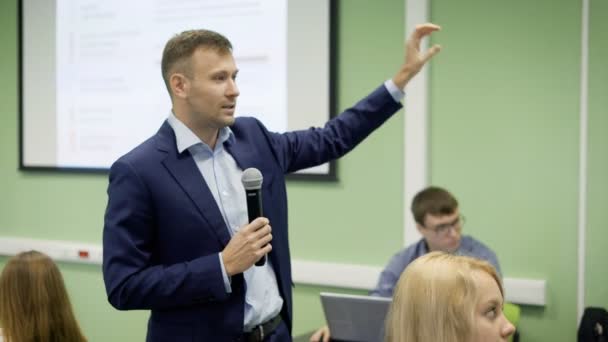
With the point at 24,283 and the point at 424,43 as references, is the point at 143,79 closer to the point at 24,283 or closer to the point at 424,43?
the point at 424,43

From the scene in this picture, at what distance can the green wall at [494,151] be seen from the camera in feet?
10.2

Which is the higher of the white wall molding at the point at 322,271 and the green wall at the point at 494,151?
the green wall at the point at 494,151

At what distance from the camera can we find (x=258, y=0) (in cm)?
376

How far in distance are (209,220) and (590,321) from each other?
168cm

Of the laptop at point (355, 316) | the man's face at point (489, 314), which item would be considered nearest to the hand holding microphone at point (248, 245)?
the man's face at point (489, 314)

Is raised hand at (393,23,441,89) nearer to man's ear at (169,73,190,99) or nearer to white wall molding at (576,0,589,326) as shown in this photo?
man's ear at (169,73,190,99)

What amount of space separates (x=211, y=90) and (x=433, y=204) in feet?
4.37

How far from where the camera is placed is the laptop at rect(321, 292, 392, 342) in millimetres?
2441

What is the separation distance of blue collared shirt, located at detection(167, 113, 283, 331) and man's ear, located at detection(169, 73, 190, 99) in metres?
0.07

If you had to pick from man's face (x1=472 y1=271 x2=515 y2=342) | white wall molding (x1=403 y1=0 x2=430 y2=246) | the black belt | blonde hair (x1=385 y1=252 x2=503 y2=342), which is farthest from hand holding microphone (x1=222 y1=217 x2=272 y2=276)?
white wall molding (x1=403 y1=0 x2=430 y2=246)

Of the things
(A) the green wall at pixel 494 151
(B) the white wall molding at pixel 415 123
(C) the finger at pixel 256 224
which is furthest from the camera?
(B) the white wall molding at pixel 415 123

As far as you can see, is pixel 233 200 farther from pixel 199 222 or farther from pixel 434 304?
pixel 434 304

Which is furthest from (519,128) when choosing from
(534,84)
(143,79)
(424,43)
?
(143,79)

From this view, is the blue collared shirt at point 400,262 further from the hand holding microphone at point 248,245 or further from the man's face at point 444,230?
the hand holding microphone at point 248,245
